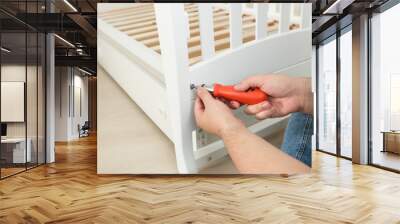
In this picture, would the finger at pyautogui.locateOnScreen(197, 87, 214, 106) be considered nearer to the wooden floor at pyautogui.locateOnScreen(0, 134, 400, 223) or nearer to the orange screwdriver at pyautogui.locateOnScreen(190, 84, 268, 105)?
the orange screwdriver at pyautogui.locateOnScreen(190, 84, 268, 105)

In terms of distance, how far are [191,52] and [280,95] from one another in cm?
138

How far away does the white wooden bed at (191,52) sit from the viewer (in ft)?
17.3

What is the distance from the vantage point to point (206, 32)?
5.30 m

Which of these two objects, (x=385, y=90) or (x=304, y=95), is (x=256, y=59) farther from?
(x=385, y=90)

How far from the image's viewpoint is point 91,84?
20953 millimetres

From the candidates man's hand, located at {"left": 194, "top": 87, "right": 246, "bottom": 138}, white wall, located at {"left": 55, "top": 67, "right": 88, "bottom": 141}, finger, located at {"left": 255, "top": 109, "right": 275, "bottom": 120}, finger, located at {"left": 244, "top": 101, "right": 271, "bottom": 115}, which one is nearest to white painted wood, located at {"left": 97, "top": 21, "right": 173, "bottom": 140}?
man's hand, located at {"left": 194, "top": 87, "right": 246, "bottom": 138}

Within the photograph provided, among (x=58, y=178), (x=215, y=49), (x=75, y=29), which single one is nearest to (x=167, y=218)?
(x=215, y=49)

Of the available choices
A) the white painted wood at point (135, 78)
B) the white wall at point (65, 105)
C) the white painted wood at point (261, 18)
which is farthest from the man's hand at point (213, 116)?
the white wall at point (65, 105)

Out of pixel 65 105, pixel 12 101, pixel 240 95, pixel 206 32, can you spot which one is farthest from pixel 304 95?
pixel 65 105

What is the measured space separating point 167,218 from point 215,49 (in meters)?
2.56

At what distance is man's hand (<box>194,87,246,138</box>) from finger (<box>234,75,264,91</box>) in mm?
361

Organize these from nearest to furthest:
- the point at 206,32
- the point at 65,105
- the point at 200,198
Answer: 1. the point at 200,198
2. the point at 206,32
3. the point at 65,105

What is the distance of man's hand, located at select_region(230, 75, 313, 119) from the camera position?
5320mm

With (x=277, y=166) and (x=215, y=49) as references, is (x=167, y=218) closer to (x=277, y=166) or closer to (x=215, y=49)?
(x=277, y=166)
